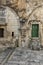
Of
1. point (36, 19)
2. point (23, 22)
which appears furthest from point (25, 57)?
point (36, 19)

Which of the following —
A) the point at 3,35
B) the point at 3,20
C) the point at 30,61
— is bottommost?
the point at 30,61

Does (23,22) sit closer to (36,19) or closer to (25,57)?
(36,19)

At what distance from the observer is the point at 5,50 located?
14.4 meters

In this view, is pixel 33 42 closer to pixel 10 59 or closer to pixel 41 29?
pixel 41 29

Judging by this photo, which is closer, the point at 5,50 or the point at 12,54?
the point at 12,54

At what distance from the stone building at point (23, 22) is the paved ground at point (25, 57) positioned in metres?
1.04

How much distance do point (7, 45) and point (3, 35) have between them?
2.62ft

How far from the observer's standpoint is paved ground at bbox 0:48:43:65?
10859mm

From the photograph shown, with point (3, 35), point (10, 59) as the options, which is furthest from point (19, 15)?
point (10, 59)

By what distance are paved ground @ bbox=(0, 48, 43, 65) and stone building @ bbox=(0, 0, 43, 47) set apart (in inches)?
40.9

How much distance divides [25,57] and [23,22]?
11.5ft

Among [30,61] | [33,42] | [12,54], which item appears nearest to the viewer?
[30,61]

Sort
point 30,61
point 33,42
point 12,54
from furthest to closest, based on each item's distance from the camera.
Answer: point 33,42
point 12,54
point 30,61

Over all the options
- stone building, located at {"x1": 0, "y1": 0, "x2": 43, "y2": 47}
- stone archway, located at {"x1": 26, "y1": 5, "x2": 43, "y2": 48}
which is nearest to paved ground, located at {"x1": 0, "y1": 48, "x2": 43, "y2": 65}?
stone building, located at {"x1": 0, "y1": 0, "x2": 43, "y2": 47}
